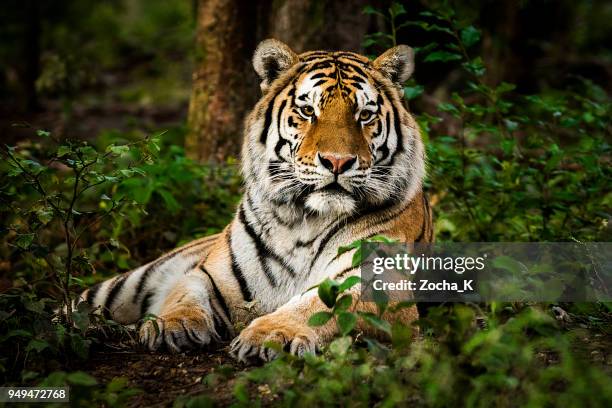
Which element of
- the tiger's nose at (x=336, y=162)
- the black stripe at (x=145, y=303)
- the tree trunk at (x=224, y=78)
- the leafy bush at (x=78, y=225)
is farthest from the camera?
the tree trunk at (x=224, y=78)

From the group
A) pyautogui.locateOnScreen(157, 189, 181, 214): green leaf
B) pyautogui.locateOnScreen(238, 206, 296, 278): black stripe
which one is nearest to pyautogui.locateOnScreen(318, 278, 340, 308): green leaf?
pyautogui.locateOnScreen(238, 206, 296, 278): black stripe

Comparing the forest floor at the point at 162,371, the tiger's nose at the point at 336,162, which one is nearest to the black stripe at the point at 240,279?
the forest floor at the point at 162,371

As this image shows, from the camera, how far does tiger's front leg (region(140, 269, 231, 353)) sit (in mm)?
3307

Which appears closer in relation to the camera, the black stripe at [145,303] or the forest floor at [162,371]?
the forest floor at [162,371]

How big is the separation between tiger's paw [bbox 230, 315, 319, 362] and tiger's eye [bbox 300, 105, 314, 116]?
108cm

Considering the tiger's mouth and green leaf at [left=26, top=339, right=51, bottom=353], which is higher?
the tiger's mouth

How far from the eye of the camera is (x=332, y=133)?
11.5 feet

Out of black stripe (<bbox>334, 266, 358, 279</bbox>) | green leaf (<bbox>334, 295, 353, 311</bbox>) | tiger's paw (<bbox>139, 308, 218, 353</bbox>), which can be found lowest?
tiger's paw (<bbox>139, 308, 218, 353</bbox>)

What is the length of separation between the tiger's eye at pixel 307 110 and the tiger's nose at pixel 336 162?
35cm

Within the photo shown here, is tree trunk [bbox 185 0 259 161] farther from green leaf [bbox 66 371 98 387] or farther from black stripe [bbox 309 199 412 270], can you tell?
green leaf [bbox 66 371 98 387]

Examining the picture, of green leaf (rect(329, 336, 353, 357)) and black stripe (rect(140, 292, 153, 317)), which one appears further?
black stripe (rect(140, 292, 153, 317))

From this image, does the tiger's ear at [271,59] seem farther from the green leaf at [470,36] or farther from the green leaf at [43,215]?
the green leaf at [43,215]

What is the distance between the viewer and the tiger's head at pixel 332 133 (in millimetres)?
3463

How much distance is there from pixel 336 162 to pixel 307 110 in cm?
44
